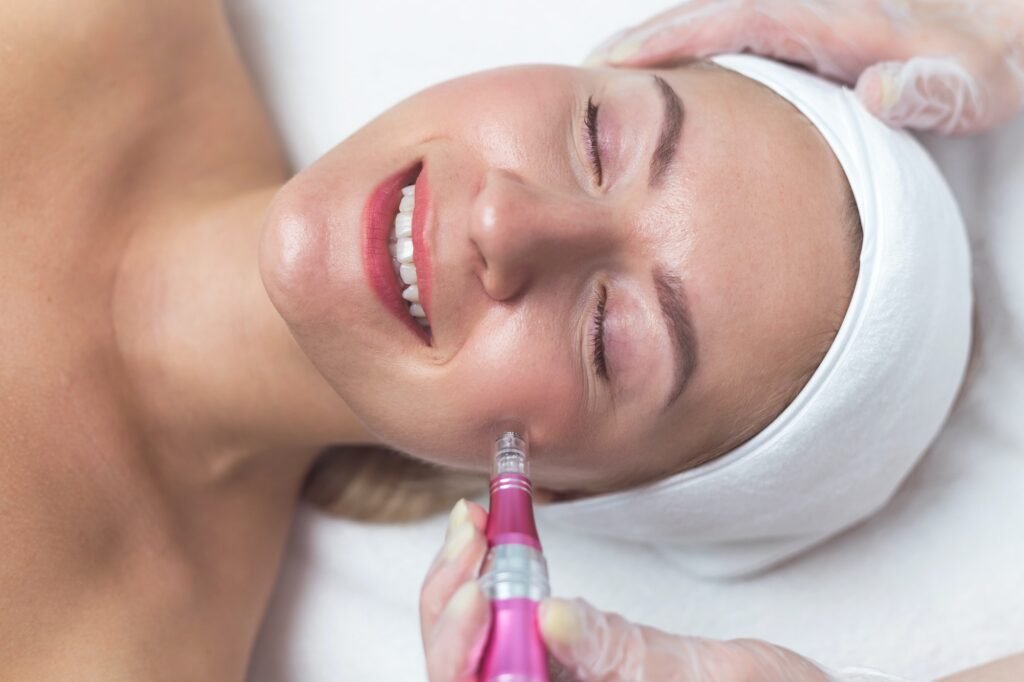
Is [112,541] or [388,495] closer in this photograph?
[112,541]

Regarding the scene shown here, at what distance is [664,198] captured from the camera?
45.6 inches

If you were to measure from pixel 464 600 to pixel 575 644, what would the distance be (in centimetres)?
12

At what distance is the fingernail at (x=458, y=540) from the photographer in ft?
3.05

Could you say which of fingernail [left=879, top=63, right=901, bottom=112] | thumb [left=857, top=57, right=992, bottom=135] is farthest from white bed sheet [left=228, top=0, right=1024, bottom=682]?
fingernail [left=879, top=63, right=901, bottom=112]

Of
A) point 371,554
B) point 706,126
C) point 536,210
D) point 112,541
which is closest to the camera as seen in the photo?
point 536,210

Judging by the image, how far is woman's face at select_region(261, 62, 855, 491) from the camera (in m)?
1.13

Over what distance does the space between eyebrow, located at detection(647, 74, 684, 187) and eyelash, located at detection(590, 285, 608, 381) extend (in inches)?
6.0

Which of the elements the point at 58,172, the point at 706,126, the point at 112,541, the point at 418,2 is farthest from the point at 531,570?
the point at 418,2

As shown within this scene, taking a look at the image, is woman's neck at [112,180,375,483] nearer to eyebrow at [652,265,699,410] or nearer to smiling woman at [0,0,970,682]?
smiling woman at [0,0,970,682]

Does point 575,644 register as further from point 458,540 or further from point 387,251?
point 387,251

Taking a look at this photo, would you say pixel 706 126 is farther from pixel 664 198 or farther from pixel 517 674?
pixel 517 674

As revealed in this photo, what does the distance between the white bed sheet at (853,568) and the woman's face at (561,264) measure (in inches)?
21.0

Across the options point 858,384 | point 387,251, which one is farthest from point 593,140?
point 858,384

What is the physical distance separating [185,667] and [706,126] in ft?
3.64
